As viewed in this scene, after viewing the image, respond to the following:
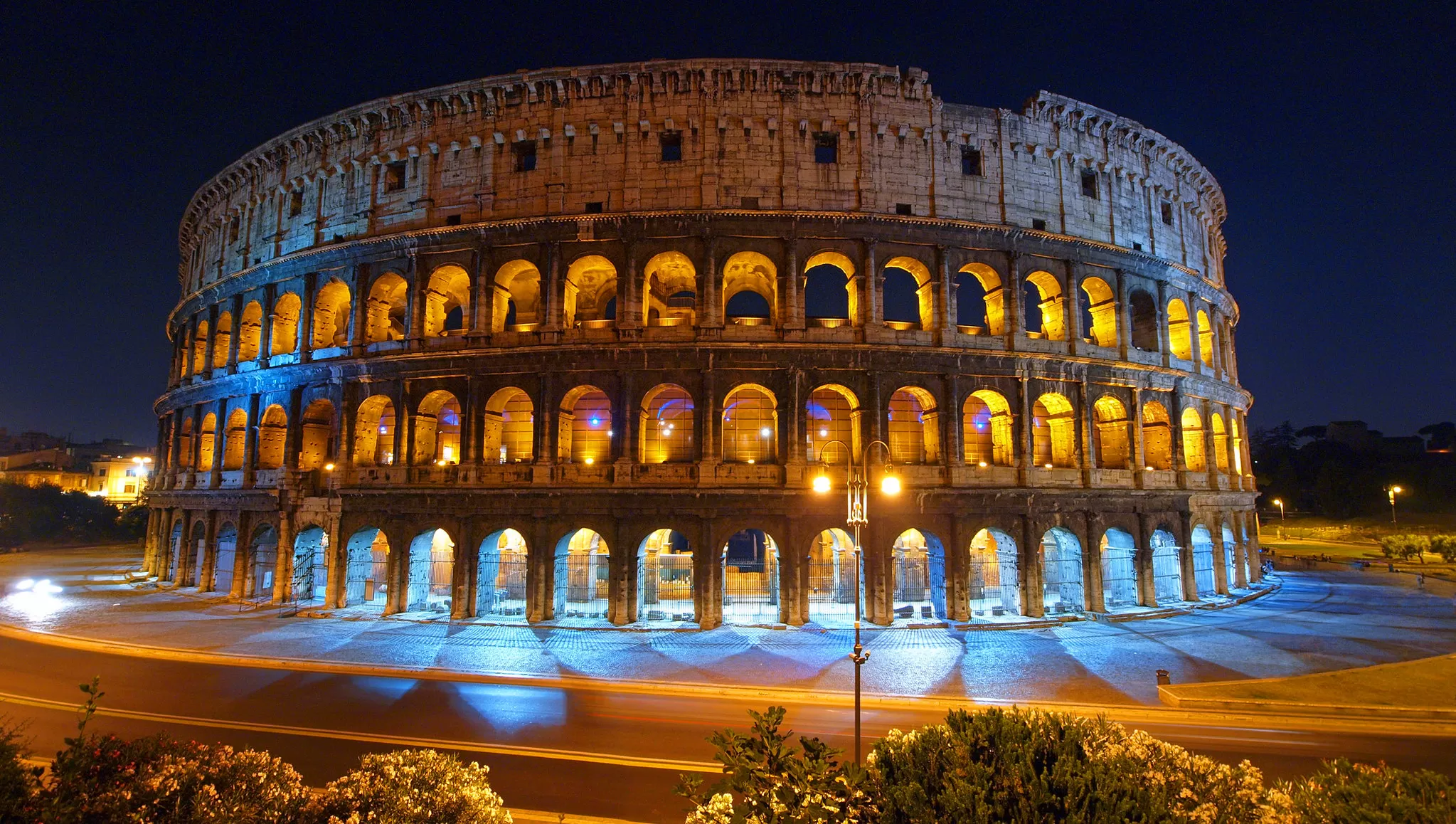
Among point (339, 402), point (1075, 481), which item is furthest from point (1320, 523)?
point (339, 402)

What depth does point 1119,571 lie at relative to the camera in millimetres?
24469

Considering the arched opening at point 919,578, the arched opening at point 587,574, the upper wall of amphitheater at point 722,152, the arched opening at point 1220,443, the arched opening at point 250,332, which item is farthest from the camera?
the arched opening at point 250,332

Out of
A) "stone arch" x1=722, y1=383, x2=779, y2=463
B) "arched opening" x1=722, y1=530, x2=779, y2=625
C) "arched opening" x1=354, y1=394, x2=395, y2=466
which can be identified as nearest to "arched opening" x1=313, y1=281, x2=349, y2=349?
"arched opening" x1=354, y1=394, x2=395, y2=466

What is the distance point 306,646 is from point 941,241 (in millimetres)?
24534

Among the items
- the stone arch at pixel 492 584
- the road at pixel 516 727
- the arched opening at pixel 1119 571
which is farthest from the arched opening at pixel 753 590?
the arched opening at pixel 1119 571

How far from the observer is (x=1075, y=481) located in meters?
23.3

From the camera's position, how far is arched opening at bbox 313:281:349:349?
2639 cm

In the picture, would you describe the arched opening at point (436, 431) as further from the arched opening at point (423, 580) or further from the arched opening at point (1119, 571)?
the arched opening at point (1119, 571)

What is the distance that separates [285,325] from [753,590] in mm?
23632

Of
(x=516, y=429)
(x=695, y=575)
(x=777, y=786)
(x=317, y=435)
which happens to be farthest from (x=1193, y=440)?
(x=317, y=435)

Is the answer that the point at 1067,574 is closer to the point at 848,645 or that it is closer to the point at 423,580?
the point at 848,645

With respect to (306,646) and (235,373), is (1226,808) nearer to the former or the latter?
(306,646)

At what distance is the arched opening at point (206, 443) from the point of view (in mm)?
29536

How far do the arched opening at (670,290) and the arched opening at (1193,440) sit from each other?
71.3 feet
